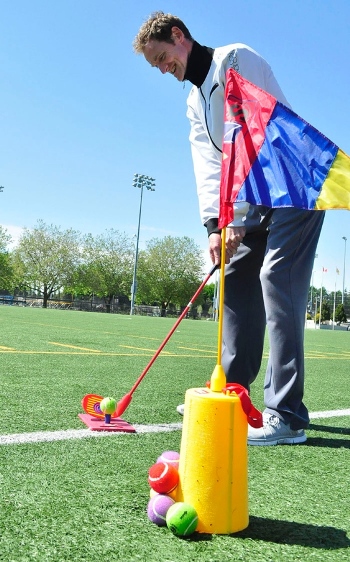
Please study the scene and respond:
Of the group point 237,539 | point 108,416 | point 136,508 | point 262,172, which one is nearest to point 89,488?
point 136,508

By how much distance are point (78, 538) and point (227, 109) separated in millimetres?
1420

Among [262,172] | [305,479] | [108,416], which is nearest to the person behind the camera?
[262,172]

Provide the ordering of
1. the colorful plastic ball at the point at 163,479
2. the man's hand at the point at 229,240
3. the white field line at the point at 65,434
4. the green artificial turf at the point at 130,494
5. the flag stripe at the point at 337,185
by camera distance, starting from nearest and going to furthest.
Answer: the green artificial turf at the point at 130,494 < the colorful plastic ball at the point at 163,479 < the flag stripe at the point at 337,185 < the white field line at the point at 65,434 < the man's hand at the point at 229,240

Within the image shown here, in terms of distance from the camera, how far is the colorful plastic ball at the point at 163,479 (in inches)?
68.1

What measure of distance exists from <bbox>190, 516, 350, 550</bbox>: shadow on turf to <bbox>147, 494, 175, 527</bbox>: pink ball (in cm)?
10

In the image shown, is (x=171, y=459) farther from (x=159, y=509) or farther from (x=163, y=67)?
(x=163, y=67)

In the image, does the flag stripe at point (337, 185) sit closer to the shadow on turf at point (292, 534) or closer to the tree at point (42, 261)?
the shadow on turf at point (292, 534)

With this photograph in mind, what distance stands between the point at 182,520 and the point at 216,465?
0.18m

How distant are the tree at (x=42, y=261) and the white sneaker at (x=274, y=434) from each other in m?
65.4

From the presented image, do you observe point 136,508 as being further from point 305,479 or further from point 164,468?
point 305,479

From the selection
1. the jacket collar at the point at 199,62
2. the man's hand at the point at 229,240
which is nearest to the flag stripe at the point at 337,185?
the man's hand at the point at 229,240

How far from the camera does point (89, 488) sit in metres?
1.93

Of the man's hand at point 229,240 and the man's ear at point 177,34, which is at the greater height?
the man's ear at point 177,34

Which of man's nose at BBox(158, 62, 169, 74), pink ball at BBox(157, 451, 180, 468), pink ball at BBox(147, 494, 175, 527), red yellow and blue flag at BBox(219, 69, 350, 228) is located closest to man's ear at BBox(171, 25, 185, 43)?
man's nose at BBox(158, 62, 169, 74)
